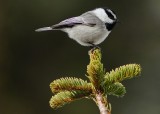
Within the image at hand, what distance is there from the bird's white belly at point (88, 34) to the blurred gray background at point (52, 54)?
7881 millimetres

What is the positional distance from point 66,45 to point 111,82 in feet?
38.7

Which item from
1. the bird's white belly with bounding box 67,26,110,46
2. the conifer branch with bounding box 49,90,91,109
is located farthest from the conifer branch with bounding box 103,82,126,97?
the bird's white belly with bounding box 67,26,110,46

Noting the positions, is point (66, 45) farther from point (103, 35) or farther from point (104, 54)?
point (103, 35)

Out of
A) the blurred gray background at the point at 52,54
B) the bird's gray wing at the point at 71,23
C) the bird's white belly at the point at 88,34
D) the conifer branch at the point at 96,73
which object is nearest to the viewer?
the conifer branch at the point at 96,73

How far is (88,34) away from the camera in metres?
5.99

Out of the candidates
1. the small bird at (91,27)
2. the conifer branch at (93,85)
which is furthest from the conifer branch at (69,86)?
the small bird at (91,27)

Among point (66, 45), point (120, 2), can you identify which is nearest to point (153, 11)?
point (120, 2)

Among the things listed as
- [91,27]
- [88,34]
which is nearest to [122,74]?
[88,34]

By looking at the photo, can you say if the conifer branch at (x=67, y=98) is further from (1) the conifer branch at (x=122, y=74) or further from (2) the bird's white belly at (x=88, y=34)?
(2) the bird's white belly at (x=88, y=34)

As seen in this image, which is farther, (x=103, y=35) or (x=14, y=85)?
(x=14, y=85)

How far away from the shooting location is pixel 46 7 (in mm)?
14828

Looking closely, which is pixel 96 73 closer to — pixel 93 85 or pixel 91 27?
pixel 93 85

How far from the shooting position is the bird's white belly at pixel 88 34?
591 centimetres

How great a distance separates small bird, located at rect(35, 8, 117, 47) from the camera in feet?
19.4
